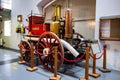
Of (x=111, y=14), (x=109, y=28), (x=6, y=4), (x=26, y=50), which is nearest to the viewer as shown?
(x=111, y=14)

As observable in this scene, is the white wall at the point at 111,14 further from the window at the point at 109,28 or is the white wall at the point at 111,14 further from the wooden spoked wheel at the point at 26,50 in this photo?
the wooden spoked wheel at the point at 26,50

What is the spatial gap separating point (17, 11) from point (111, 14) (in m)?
6.09

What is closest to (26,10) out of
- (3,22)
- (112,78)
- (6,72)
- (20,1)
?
(20,1)

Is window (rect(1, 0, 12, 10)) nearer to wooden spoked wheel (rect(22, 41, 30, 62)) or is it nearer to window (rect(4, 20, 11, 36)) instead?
window (rect(4, 20, 11, 36))

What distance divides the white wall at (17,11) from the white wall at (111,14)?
376 cm

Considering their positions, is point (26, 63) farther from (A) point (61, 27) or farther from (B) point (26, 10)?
(B) point (26, 10)

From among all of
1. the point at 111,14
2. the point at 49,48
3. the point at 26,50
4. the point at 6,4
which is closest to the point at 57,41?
the point at 49,48

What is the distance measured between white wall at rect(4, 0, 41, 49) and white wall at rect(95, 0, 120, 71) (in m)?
3.76

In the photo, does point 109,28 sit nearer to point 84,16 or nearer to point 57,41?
point 84,16

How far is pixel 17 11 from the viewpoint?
8539mm

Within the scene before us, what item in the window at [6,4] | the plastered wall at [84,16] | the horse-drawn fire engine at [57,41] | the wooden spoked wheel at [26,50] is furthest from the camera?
the window at [6,4]

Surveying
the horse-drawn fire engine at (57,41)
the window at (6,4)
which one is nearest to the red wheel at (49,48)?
the horse-drawn fire engine at (57,41)

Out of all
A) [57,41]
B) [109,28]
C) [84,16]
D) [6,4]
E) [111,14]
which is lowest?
[57,41]

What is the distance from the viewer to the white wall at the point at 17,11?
25.2 ft
